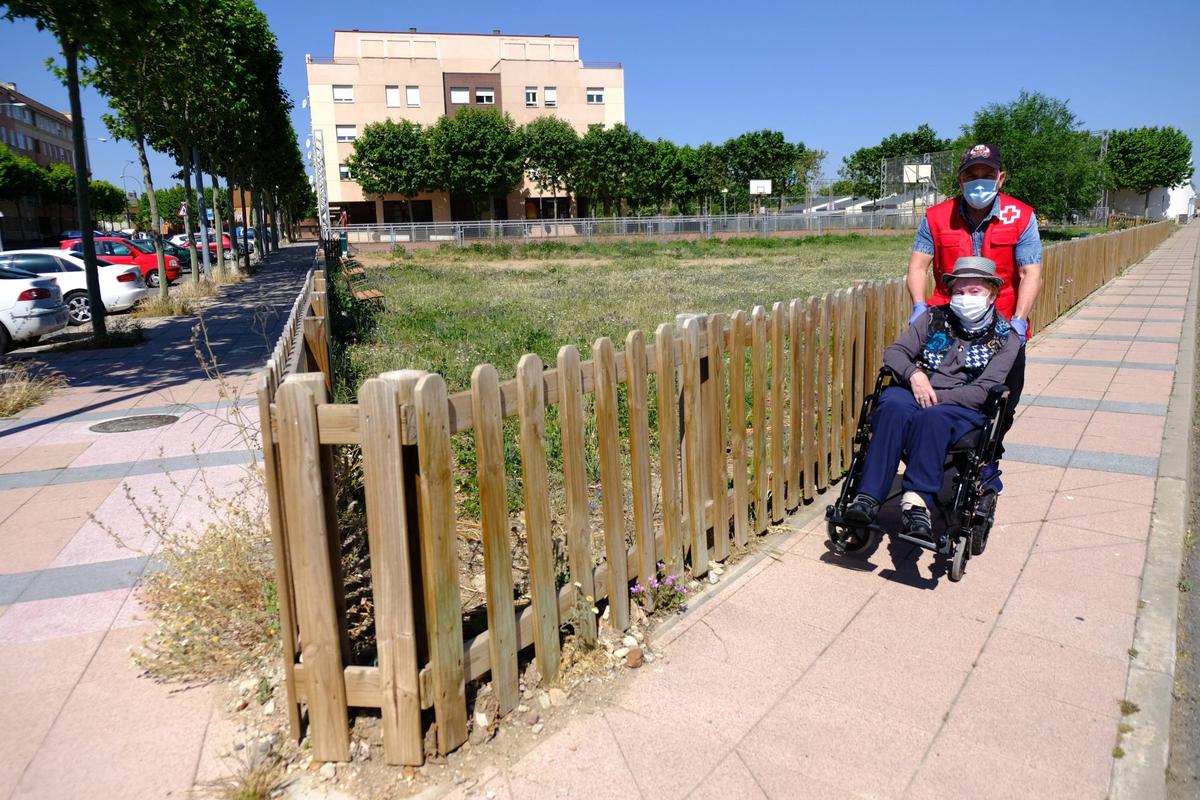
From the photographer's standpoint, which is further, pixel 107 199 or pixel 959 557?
pixel 107 199

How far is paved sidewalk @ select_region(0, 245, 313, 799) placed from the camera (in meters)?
2.93

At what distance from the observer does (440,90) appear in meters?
64.9

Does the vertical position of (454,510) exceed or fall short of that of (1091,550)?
it exceeds it

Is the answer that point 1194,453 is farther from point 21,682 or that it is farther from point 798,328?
point 21,682

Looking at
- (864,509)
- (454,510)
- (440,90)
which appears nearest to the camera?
(454,510)

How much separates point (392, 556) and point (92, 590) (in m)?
2.50

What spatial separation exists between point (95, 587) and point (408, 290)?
17.8 meters

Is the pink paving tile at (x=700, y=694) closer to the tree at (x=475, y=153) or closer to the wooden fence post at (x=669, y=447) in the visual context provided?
the wooden fence post at (x=669, y=447)

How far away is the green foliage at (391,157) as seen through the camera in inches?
2259

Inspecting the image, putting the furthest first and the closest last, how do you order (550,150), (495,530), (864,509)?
(550,150), (864,509), (495,530)

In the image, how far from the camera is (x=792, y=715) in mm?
3129

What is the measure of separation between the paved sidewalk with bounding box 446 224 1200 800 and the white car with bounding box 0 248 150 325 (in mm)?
15868

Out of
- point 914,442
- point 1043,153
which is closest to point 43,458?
point 914,442

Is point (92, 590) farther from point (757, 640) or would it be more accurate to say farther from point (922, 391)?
point (922, 391)
